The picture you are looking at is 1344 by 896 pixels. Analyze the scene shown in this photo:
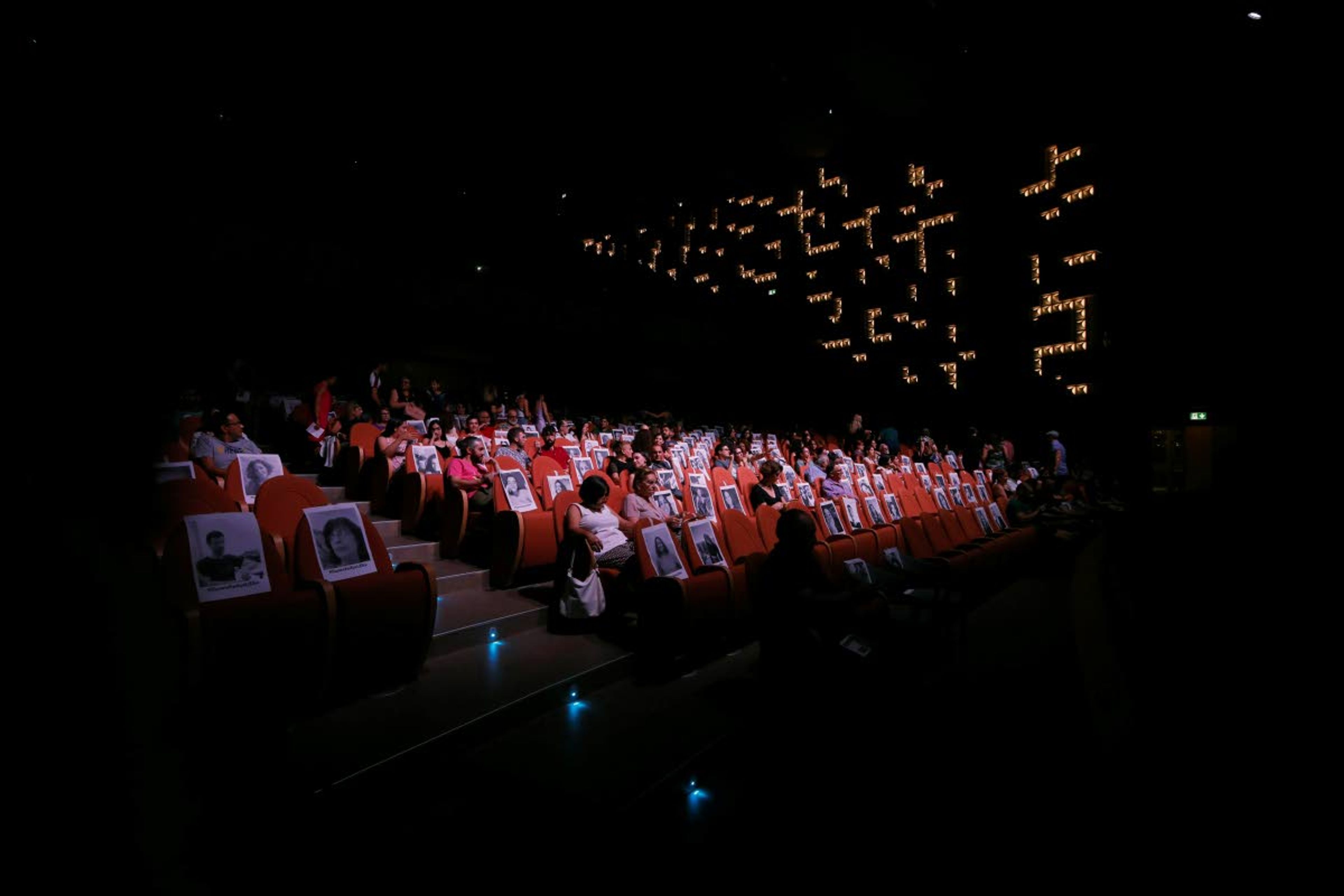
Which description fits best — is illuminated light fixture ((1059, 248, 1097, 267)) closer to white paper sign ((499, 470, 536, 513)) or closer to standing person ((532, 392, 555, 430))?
standing person ((532, 392, 555, 430))

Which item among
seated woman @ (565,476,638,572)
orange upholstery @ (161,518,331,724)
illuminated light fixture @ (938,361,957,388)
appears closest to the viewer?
orange upholstery @ (161,518,331,724)

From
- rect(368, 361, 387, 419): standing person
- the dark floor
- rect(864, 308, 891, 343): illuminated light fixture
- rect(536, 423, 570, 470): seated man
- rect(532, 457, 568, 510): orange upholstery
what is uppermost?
rect(864, 308, 891, 343): illuminated light fixture

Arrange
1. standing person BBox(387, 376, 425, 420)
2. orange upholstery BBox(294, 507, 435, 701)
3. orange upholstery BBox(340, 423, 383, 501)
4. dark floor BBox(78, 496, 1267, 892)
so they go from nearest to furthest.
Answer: dark floor BBox(78, 496, 1267, 892) → orange upholstery BBox(294, 507, 435, 701) → orange upholstery BBox(340, 423, 383, 501) → standing person BBox(387, 376, 425, 420)

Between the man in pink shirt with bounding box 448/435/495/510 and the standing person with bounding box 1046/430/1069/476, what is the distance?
7741mm

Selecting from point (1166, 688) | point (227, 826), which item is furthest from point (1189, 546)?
point (227, 826)

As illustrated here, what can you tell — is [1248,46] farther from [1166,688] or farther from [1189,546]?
[1166,688]

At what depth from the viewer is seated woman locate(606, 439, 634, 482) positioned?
439 centimetres

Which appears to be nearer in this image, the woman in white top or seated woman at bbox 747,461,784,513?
the woman in white top

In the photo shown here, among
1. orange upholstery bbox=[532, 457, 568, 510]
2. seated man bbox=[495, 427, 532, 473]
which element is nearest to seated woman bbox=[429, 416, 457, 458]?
seated man bbox=[495, 427, 532, 473]

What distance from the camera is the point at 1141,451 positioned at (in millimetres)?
8281

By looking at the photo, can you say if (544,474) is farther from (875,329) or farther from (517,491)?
(875,329)

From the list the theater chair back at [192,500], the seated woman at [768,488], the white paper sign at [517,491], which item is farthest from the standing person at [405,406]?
the seated woman at [768,488]

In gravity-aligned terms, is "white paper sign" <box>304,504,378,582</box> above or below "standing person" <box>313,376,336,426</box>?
below

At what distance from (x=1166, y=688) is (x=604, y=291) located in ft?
34.8
